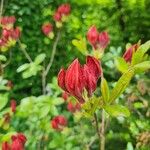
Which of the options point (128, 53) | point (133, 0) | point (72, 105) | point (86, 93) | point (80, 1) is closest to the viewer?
point (86, 93)

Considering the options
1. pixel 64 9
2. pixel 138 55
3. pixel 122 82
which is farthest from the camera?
pixel 64 9

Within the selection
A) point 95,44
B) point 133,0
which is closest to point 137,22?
point 133,0

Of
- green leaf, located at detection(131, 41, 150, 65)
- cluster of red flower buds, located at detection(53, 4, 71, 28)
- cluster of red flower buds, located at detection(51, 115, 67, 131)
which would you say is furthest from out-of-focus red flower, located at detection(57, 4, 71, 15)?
green leaf, located at detection(131, 41, 150, 65)

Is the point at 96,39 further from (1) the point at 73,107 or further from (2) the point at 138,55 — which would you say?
(1) the point at 73,107

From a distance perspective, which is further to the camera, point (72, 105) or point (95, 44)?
point (72, 105)

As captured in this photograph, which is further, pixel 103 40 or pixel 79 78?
pixel 103 40

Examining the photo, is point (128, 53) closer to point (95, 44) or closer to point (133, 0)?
point (95, 44)

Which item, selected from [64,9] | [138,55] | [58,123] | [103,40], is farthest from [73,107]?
[138,55]

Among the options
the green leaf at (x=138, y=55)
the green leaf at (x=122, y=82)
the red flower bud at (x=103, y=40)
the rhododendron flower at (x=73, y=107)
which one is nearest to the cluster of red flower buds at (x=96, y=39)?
the red flower bud at (x=103, y=40)

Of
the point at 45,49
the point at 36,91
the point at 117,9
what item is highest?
the point at 117,9

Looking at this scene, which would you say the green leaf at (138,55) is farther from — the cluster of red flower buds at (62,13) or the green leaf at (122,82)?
the cluster of red flower buds at (62,13)
